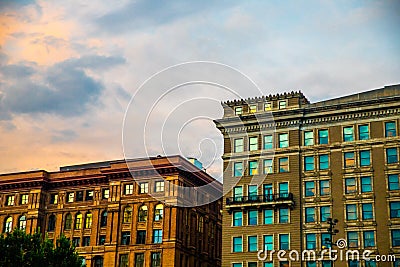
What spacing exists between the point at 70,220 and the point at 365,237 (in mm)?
48580

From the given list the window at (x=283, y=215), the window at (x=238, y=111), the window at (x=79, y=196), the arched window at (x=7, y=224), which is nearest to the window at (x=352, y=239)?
→ the window at (x=283, y=215)

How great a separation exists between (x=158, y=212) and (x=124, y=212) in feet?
19.4

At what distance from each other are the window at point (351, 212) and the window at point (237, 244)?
1416cm

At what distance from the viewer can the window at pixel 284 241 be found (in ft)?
279

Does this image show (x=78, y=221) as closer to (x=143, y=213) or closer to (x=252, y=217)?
(x=143, y=213)

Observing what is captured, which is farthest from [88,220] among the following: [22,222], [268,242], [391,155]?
[391,155]

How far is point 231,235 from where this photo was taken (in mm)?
88500

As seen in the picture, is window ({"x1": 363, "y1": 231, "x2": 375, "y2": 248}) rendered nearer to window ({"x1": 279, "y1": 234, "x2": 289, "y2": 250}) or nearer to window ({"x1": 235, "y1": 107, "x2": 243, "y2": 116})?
window ({"x1": 279, "y1": 234, "x2": 289, "y2": 250})

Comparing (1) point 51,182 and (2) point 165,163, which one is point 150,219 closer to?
(2) point 165,163

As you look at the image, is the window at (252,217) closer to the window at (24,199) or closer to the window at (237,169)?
the window at (237,169)

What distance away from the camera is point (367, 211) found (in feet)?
271

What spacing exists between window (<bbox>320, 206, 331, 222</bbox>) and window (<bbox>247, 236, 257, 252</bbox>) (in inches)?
355

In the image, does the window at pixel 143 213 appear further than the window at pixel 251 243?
Yes

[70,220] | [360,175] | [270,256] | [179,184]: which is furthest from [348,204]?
[70,220]
